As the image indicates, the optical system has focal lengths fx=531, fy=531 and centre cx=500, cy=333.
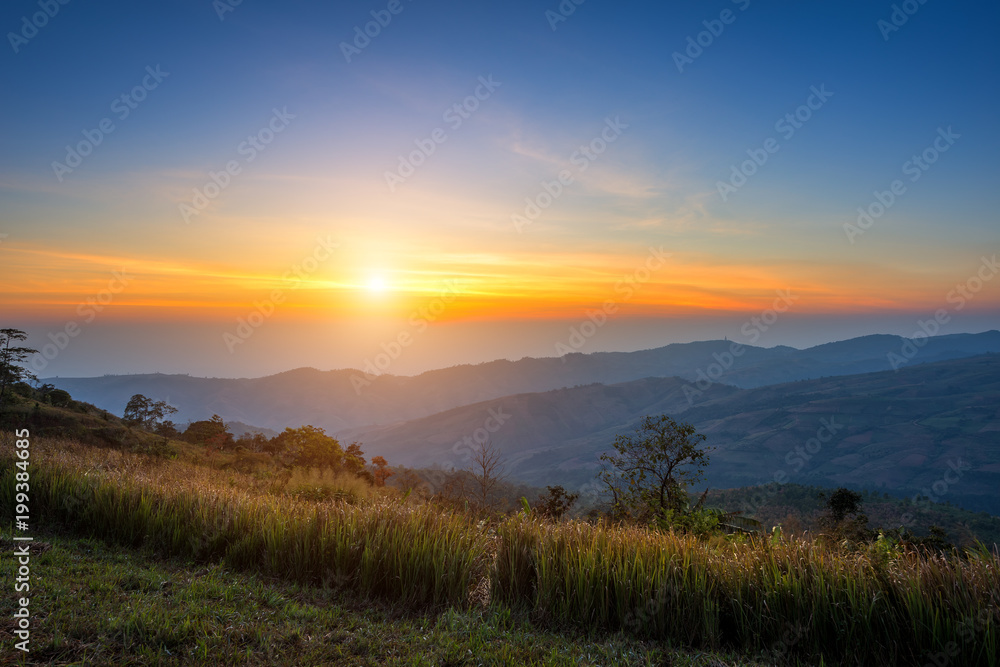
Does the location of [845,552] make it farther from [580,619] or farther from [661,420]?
[661,420]

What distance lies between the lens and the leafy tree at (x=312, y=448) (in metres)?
21.1

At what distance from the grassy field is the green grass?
0.06ft

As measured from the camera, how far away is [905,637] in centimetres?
453

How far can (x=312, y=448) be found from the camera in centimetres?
2158

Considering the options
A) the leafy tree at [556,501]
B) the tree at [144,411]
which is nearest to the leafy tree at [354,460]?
the tree at [144,411]

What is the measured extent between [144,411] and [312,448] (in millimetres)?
13391

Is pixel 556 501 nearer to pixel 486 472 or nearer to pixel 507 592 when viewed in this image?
pixel 486 472

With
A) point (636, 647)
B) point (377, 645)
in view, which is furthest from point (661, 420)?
point (377, 645)

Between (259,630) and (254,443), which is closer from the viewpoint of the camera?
(259,630)

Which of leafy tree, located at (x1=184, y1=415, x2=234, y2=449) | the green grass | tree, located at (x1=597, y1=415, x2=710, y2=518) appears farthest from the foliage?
the green grass

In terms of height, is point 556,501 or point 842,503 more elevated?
point 556,501

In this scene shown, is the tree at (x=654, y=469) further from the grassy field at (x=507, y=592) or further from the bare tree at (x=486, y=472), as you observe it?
the grassy field at (x=507, y=592)

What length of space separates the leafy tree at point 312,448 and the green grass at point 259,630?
1570 cm

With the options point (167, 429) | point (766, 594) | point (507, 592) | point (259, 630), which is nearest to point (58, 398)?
point (167, 429)
